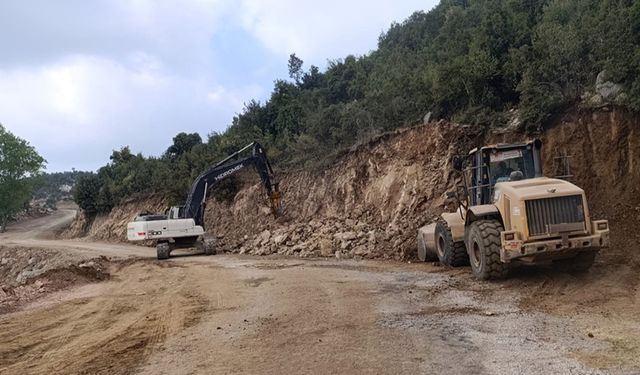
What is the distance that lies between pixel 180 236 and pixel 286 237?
459 cm

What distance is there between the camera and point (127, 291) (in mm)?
13227

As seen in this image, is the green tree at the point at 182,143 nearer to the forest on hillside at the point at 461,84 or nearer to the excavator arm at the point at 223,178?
the forest on hillside at the point at 461,84

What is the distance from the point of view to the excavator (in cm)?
2239

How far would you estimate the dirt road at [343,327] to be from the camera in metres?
6.23

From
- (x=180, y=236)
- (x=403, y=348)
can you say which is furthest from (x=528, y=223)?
(x=180, y=236)

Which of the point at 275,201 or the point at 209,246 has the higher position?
the point at 275,201

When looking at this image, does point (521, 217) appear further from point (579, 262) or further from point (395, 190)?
point (395, 190)

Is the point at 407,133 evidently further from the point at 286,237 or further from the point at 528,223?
the point at 528,223

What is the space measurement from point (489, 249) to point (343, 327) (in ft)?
14.3

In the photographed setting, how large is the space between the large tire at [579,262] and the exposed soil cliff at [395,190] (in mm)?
4133

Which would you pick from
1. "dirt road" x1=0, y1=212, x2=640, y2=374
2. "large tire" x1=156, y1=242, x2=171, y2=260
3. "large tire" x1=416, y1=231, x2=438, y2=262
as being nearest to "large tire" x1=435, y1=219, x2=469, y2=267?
"dirt road" x1=0, y1=212, x2=640, y2=374

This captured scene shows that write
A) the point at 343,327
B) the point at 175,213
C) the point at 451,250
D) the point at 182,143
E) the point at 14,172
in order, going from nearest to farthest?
the point at 343,327 < the point at 451,250 < the point at 175,213 < the point at 182,143 < the point at 14,172

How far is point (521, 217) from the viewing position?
33.4 feet

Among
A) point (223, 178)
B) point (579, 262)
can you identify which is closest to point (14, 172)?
point (223, 178)
